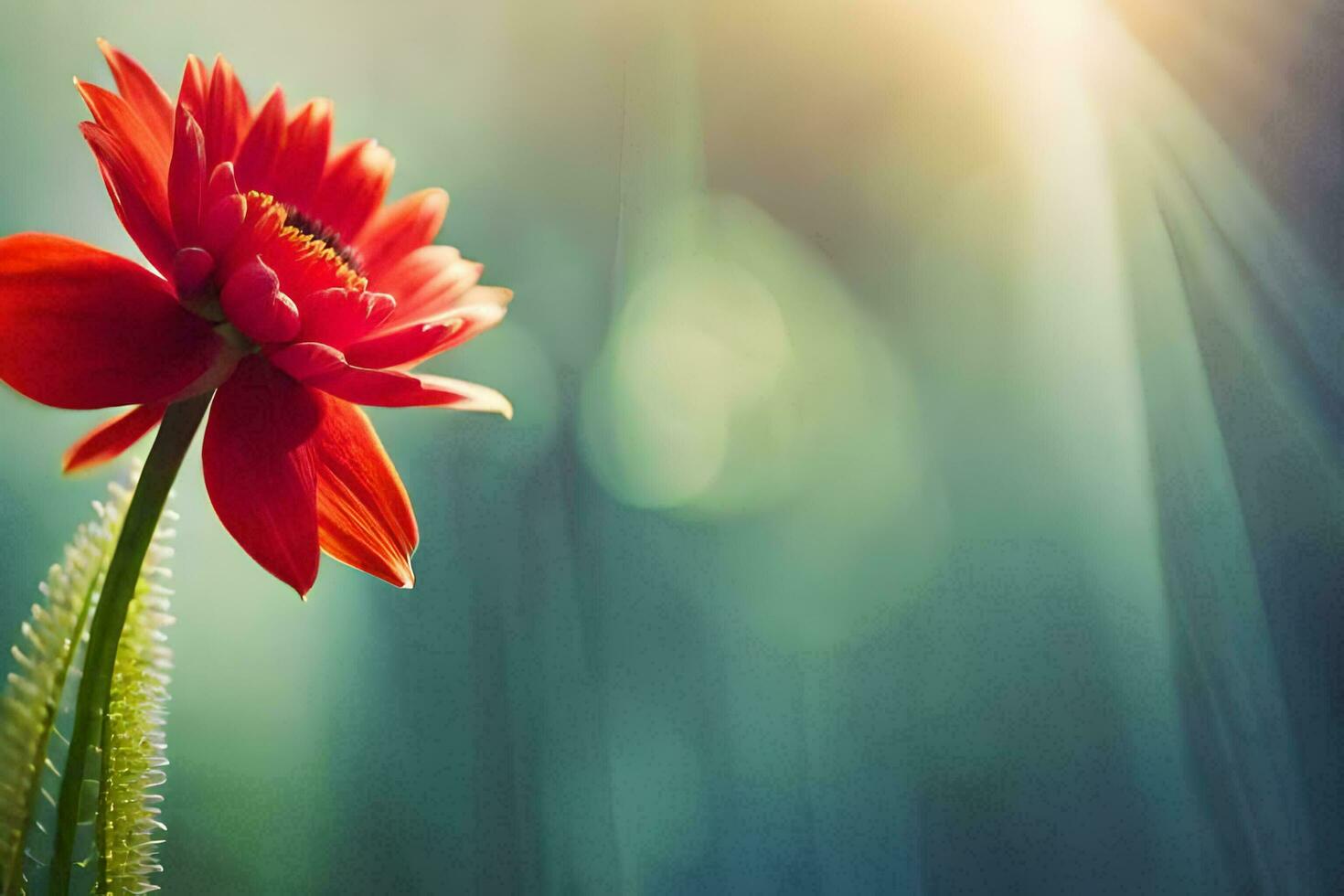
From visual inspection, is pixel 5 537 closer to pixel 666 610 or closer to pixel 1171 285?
pixel 666 610

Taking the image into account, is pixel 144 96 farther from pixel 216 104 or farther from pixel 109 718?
pixel 109 718

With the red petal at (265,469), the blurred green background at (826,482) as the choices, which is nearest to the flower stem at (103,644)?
the red petal at (265,469)

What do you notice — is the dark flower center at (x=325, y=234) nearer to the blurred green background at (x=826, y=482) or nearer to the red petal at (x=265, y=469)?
the red petal at (x=265, y=469)

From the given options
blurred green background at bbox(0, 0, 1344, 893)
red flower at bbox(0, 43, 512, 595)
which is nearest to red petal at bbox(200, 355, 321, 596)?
red flower at bbox(0, 43, 512, 595)

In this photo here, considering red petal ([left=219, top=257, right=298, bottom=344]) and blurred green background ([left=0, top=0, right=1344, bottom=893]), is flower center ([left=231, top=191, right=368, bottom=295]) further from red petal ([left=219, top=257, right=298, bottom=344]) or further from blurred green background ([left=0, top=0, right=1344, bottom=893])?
blurred green background ([left=0, top=0, right=1344, bottom=893])

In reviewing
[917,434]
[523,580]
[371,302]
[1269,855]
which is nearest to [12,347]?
[371,302]

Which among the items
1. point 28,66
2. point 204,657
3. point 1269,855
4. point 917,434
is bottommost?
point 1269,855
